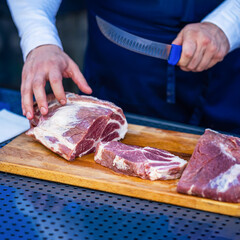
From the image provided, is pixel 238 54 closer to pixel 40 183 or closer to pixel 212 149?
pixel 212 149

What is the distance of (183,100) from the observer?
3324 millimetres

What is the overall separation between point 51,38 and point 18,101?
2.40ft

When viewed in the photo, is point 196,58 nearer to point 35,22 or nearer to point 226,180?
point 226,180

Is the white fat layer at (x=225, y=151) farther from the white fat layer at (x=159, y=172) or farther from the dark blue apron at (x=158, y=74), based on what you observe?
the dark blue apron at (x=158, y=74)

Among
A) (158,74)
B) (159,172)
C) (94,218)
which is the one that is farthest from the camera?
(158,74)

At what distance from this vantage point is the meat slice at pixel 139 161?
83.9 inches

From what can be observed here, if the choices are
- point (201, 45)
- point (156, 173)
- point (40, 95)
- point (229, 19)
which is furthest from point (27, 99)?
point (229, 19)

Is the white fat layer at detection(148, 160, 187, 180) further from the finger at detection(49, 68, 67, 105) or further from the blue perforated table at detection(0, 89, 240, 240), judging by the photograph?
the finger at detection(49, 68, 67, 105)

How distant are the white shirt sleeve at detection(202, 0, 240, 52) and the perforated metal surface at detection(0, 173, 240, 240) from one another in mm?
1435

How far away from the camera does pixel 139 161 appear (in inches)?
85.4

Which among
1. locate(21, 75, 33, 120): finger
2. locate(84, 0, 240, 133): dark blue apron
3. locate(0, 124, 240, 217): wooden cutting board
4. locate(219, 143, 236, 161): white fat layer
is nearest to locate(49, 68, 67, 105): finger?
locate(21, 75, 33, 120): finger

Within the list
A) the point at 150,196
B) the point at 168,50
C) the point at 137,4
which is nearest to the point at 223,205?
the point at 150,196

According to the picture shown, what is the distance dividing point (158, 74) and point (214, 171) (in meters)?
1.43

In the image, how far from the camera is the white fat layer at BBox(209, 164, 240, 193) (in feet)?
6.37
